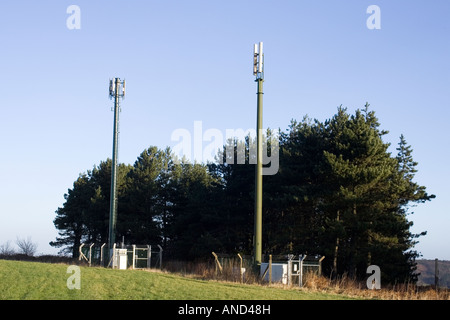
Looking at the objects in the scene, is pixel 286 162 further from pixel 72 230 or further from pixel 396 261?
pixel 72 230

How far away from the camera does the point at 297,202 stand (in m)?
40.2

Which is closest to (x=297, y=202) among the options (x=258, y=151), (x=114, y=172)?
(x=258, y=151)

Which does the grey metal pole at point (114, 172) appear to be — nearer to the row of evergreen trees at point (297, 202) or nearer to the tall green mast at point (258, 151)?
the row of evergreen trees at point (297, 202)

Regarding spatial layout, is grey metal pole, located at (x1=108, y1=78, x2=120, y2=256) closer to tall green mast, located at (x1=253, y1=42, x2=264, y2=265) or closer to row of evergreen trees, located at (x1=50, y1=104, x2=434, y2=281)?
row of evergreen trees, located at (x1=50, y1=104, x2=434, y2=281)

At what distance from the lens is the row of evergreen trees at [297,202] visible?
35750 millimetres

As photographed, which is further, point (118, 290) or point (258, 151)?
point (258, 151)

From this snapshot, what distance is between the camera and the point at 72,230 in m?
67.2

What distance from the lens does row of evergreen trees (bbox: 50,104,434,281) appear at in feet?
117

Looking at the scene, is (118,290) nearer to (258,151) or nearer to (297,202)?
(258,151)


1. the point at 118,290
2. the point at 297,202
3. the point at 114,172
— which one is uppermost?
the point at 114,172

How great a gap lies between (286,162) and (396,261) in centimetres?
1221
